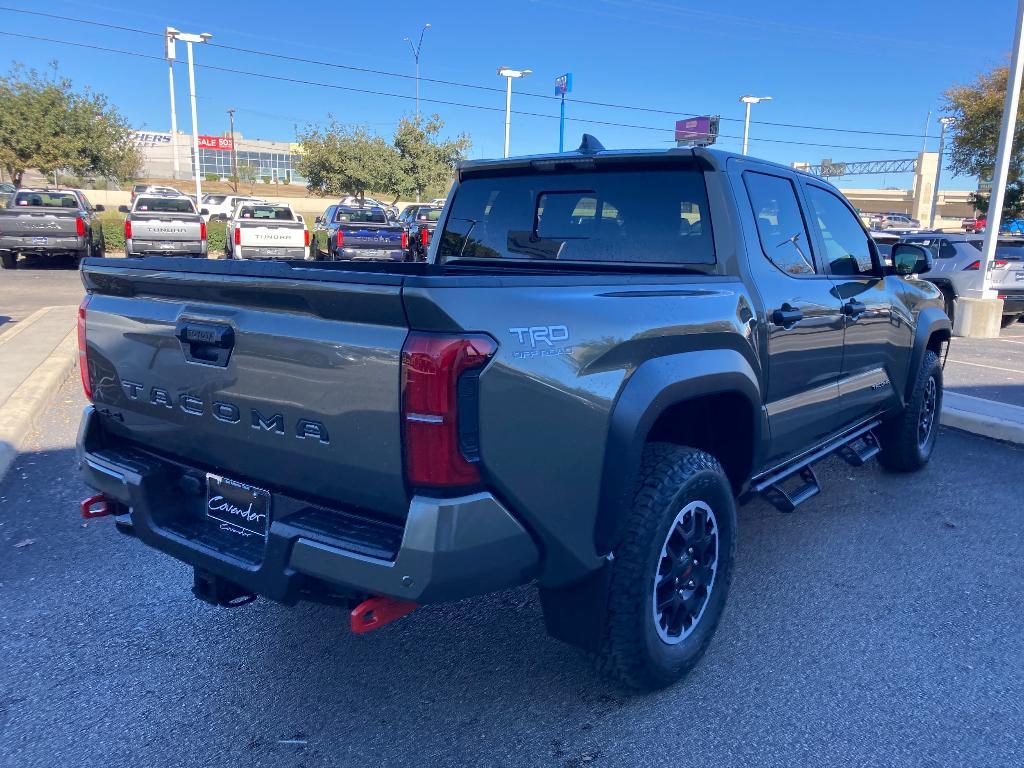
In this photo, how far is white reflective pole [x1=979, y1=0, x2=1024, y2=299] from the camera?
38.4ft

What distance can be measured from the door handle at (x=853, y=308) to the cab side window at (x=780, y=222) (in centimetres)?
28

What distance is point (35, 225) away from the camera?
18016 mm

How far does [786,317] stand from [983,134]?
23113 mm

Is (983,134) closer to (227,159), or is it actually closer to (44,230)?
(44,230)

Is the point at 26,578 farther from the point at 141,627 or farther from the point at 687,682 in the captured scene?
the point at 687,682

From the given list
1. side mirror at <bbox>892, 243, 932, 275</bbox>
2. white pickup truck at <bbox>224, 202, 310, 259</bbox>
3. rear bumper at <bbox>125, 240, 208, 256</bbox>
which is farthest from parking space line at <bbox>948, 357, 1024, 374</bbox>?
rear bumper at <bbox>125, 240, 208, 256</bbox>

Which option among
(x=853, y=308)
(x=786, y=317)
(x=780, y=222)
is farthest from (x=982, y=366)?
(x=786, y=317)

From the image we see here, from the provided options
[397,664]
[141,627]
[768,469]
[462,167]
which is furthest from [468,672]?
[462,167]

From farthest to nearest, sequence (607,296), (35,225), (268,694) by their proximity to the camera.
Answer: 1. (35,225)
2. (268,694)
3. (607,296)

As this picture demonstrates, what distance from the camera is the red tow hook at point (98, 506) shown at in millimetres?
3061

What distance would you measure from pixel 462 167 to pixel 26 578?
292 cm

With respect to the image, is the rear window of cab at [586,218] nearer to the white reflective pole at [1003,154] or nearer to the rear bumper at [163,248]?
the white reflective pole at [1003,154]

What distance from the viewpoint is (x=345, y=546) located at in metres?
2.22

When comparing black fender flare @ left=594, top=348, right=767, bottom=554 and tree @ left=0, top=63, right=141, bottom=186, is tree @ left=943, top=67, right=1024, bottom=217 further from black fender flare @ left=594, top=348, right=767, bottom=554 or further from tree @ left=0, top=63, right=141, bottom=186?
tree @ left=0, top=63, right=141, bottom=186
